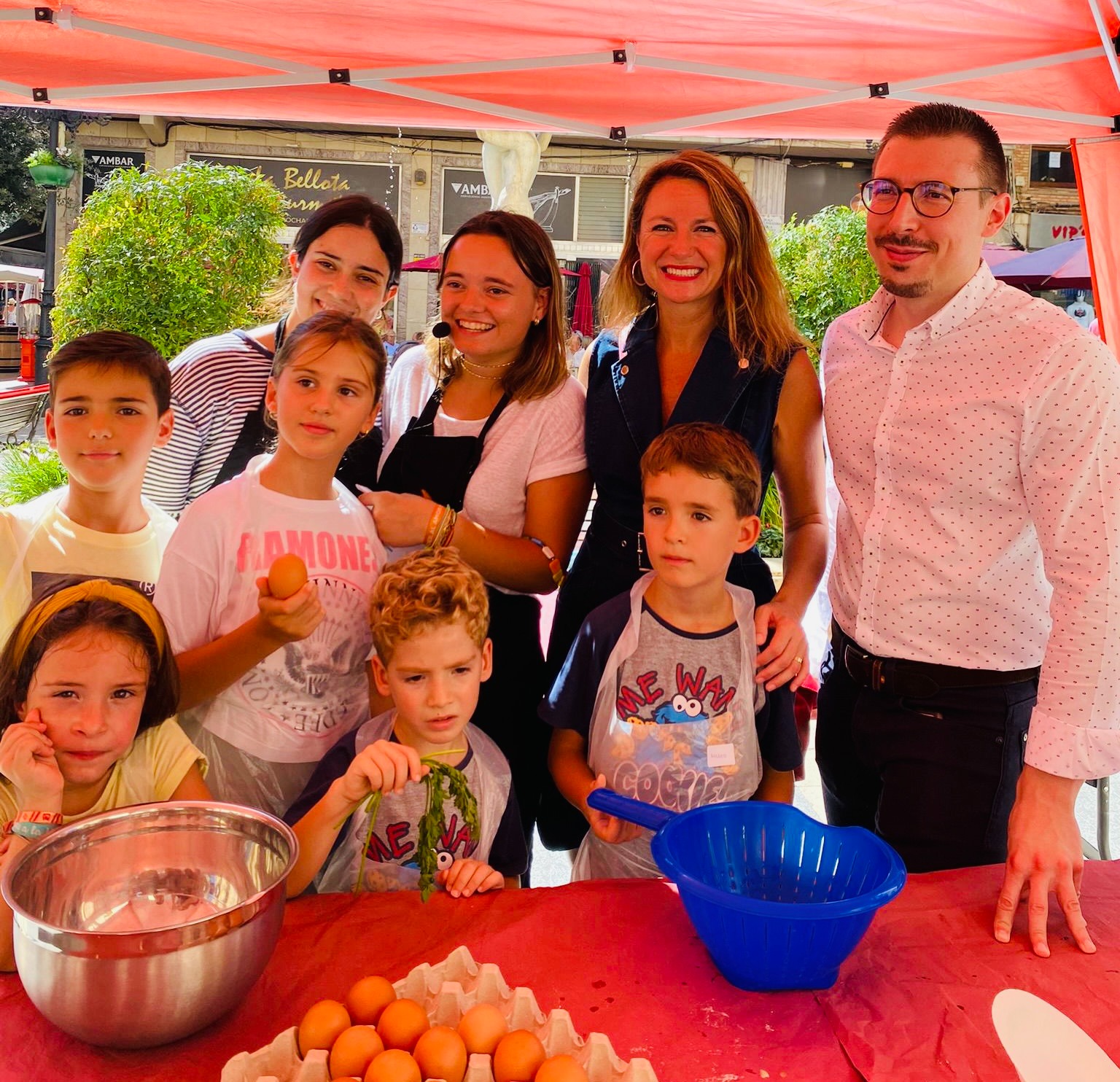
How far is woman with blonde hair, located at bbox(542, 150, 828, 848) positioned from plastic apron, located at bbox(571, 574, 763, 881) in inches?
10.3

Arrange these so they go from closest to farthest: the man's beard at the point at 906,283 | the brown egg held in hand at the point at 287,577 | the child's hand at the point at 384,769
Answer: the child's hand at the point at 384,769, the brown egg held in hand at the point at 287,577, the man's beard at the point at 906,283

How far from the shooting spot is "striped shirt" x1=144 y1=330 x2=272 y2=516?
7.76ft

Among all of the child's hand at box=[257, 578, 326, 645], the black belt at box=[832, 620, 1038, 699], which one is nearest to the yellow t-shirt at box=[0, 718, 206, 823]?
the child's hand at box=[257, 578, 326, 645]

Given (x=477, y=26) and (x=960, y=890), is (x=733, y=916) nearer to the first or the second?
(x=960, y=890)

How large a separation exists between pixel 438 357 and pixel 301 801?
1.06 meters

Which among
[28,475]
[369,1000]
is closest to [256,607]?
[369,1000]

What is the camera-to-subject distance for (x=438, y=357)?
2.22 m

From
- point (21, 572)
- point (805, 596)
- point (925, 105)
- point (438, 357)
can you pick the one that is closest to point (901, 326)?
point (925, 105)

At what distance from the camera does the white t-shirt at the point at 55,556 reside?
1908mm

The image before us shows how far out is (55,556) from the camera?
6.34 ft

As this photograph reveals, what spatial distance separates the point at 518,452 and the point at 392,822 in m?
0.81

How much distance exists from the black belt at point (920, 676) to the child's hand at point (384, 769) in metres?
0.98

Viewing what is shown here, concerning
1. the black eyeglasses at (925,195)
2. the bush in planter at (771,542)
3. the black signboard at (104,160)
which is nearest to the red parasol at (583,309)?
the bush in planter at (771,542)

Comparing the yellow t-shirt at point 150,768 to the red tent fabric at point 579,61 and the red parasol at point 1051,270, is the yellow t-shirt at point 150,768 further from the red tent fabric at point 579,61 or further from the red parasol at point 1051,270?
the red parasol at point 1051,270
